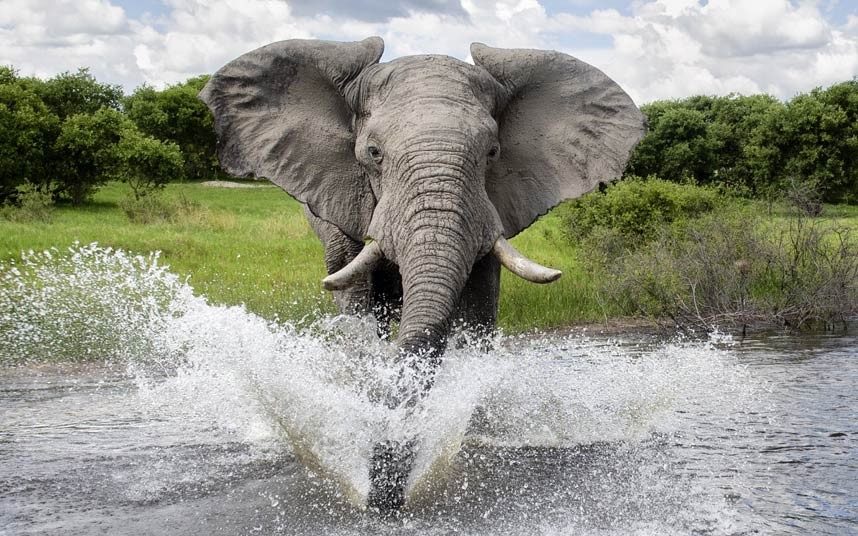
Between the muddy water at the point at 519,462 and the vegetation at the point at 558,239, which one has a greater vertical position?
the muddy water at the point at 519,462

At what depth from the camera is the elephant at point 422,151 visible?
18.9 ft

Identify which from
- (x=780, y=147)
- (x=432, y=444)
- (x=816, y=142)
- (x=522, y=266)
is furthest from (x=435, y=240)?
(x=780, y=147)

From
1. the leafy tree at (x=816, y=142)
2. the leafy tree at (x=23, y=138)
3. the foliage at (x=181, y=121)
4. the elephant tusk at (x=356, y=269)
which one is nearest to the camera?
the elephant tusk at (x=356, y=269)

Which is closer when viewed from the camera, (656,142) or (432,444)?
(432,444)

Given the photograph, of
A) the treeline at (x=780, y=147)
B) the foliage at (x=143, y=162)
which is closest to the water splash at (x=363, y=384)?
the foliage at (x=143, y=162)

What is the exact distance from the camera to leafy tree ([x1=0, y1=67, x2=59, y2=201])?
2950 centimetres

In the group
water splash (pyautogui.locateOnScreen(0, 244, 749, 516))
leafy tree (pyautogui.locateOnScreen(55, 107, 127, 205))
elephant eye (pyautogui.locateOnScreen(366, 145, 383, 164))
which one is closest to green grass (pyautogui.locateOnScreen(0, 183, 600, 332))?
water splash (pyautogui.locateOnScreen(0, 244, 749, 516))

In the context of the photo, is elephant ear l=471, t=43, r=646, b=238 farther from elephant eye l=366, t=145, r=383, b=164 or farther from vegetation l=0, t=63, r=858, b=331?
vegetation l=0, t=63, r=858, b=331

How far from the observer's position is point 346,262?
7.68 metres

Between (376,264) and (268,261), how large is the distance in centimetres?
1027

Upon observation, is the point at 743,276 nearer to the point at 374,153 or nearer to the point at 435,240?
the point at 374,153

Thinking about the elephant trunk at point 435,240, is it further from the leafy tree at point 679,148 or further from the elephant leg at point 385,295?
the leafy tree at point 679,148

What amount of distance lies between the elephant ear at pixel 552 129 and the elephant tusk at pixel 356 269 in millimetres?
1153

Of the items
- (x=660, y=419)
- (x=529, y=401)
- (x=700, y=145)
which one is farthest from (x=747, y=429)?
(x=700, y=145)
